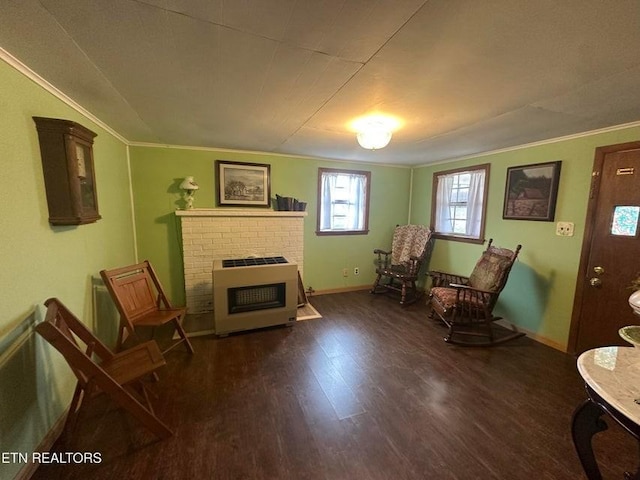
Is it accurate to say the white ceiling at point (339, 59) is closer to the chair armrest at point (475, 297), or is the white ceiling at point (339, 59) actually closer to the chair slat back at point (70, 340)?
the chair slat back at point (70, 340)

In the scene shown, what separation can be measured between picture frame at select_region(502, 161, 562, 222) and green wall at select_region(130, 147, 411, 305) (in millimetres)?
1738

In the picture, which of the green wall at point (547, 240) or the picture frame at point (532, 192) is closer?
the green wall at point (547, 240)

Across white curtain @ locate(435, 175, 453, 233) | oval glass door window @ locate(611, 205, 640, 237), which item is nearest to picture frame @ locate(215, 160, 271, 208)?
white curtain @ locate(435, 175, 453, 233)

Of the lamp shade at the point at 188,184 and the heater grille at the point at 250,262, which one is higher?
the lamp shade at the point at 188,184

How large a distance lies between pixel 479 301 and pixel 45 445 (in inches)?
138

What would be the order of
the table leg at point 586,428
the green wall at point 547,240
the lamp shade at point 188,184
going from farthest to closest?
1. the lamp shade at point 188,184
2. the green wall at point 547,240
3. the table leg at point 586,428

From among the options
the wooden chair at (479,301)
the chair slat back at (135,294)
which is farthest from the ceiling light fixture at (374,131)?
the chair slat back at (135,294)

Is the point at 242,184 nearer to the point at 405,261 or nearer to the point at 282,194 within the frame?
the point at 282,194

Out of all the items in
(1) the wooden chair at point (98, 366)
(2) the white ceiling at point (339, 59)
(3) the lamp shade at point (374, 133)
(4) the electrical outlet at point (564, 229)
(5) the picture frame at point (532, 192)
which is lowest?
(1) the wooden chair at point (98, 366)

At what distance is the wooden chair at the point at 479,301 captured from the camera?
2633 mm

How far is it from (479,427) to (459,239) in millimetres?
2556

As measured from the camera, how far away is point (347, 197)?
4184mm

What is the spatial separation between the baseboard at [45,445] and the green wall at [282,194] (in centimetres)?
190

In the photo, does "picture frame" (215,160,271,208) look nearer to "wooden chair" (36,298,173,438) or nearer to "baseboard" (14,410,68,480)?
"wooden chair" (36,298,173,438)
